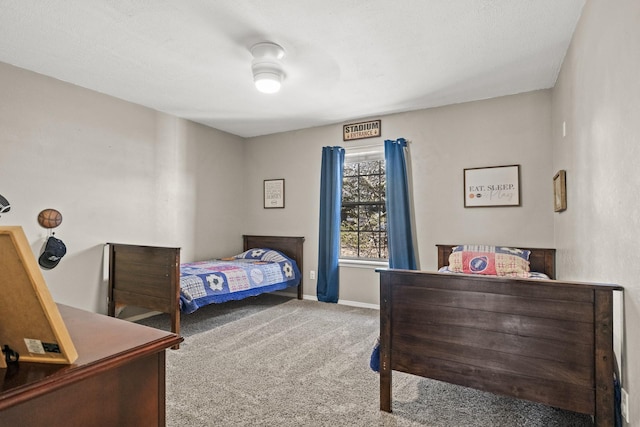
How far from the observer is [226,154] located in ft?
16.8

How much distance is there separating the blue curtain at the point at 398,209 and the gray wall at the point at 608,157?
1.60m

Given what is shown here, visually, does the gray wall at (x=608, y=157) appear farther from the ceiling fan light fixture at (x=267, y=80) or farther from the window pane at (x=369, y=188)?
the window pane at (x=369, y=188)

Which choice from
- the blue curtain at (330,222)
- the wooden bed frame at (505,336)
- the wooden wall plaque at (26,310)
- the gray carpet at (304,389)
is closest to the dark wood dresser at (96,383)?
the wooden wall plaque at (26,310)

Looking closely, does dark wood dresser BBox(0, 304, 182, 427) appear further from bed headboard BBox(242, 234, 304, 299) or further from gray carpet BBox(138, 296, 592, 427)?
bed headboard BBox(242, 234, 304, 299)

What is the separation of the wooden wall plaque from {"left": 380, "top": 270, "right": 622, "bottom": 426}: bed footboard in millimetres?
1608

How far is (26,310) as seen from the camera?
27.8 inches

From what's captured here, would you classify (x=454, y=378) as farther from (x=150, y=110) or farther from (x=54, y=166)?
(x=150, y=110)

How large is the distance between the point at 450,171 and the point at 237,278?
8.32 ft

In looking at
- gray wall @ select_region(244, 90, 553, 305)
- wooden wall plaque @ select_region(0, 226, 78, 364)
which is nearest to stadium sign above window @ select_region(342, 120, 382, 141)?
gray wall @ select_region(244, 90, 553, 305)

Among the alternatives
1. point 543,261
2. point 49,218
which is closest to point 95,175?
point 49,218

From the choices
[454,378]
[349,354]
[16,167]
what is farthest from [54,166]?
[454,378]

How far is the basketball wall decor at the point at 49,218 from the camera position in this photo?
312 cm

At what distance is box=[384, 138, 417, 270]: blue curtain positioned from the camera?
13.2ft

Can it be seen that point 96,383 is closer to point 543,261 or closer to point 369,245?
point 543,261
